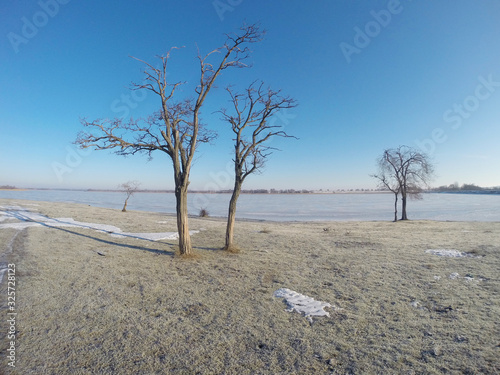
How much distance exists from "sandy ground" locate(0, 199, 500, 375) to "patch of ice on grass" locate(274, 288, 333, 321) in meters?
0.16

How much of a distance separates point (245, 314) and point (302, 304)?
1.26 m

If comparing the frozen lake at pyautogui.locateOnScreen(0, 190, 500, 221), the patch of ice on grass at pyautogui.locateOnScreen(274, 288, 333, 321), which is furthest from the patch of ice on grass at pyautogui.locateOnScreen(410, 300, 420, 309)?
the frozen lake at pyautogui.locateOnScreen(0, 190, 500, 221)

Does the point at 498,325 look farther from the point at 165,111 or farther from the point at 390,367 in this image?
the point at 165,111

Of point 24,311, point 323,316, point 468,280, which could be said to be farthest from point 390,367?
point 24,311

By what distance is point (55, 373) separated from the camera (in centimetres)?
297

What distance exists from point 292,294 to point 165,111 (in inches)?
264

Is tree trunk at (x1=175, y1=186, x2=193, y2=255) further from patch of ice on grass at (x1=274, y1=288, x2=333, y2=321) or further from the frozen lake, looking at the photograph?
the frozen lake

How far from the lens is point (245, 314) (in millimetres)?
4637

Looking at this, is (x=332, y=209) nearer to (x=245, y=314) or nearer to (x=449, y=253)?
(x=449, y=253)

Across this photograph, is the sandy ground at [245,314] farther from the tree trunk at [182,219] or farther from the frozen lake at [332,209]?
the frozen lake at [332,209]

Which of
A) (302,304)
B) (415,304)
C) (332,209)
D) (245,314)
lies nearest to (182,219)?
(245,314)

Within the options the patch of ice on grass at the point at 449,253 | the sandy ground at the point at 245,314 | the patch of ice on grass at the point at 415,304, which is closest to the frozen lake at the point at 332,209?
the patch of ice on grass at the point at 449,253

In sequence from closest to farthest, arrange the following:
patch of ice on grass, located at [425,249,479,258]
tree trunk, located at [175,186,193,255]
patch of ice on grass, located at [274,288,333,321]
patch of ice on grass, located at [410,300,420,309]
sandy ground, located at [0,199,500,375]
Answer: sandy ground, located at [0,199,500,375]
patch of ice on grass, located at [274,288,333,321]
patch of ice on grass, located at [410,300,420,309]
tree trunk, located at [175,186,193,255]
patch of ice on grass, located at [425,249,479,258]

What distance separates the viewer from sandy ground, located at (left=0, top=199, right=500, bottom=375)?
3271 millimetres
